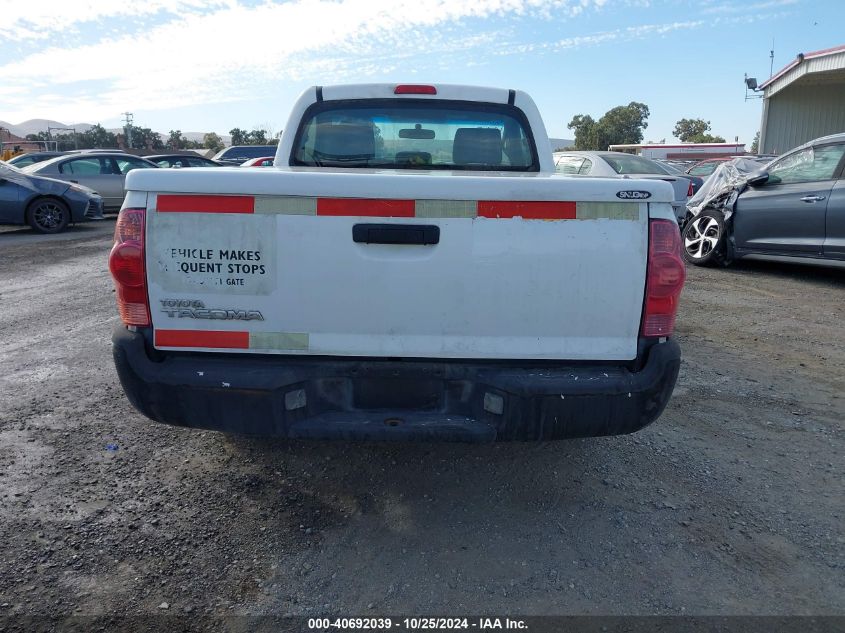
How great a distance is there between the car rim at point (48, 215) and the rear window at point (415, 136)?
34.4 feet

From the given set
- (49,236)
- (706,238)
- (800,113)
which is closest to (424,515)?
(706,238)

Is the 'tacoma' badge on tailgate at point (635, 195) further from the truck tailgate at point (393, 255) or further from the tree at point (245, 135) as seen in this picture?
the tree at point (245, 135)

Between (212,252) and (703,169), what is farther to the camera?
(703,169)

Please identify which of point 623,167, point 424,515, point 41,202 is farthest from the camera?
point 41,202

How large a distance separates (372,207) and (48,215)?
1257cm

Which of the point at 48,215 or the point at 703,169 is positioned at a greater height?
the point at 703,169

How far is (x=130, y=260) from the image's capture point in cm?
255

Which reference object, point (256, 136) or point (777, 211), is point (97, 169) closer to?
point (777, 211)

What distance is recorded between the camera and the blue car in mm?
12375

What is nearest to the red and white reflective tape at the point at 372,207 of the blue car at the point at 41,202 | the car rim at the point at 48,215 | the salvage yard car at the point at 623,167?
the salvage yard car at the point at 623,167

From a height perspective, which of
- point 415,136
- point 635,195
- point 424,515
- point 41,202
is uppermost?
point 415,136

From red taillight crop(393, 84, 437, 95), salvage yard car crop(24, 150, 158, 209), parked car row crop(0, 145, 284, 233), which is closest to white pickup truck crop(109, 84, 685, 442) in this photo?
red taillight crop(393, 84, 437, 95)

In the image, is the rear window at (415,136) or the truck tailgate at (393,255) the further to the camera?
the rear window at (415,136)

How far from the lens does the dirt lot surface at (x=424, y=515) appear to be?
2.49 metres
